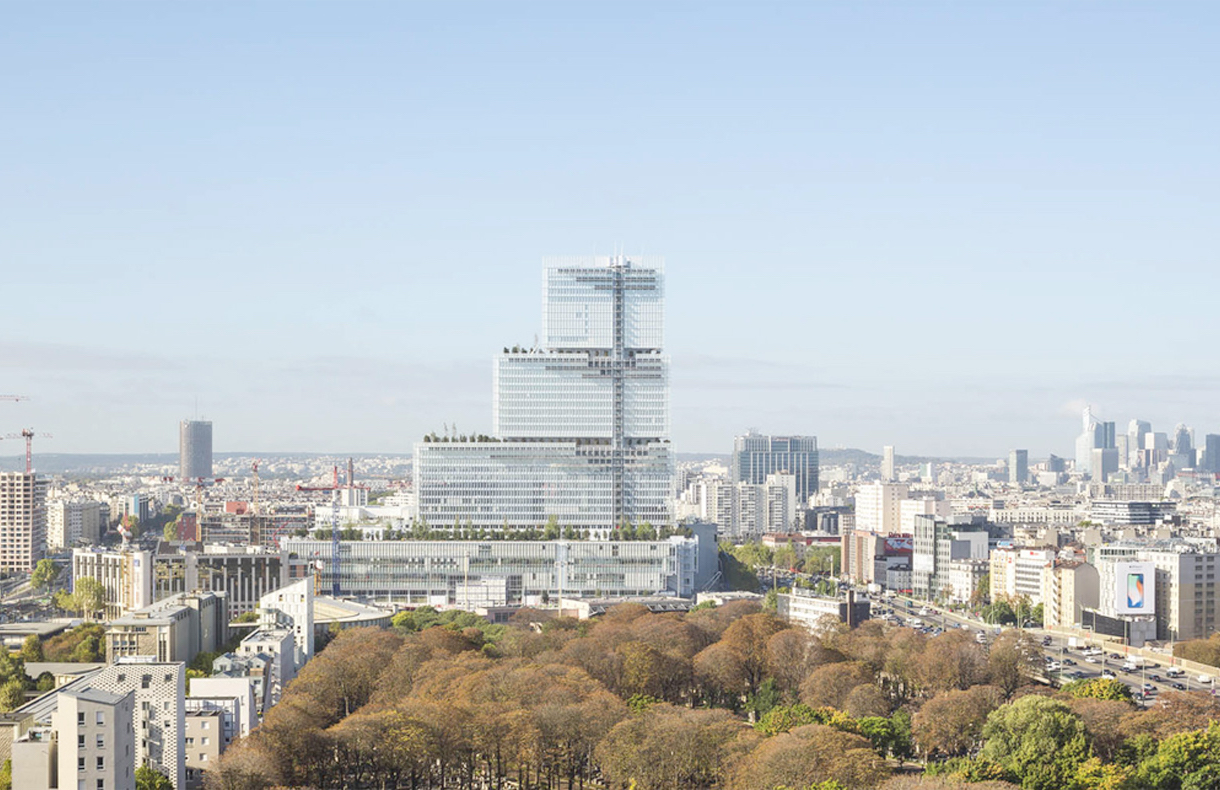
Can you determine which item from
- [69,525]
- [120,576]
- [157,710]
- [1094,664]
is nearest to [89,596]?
[120,576]

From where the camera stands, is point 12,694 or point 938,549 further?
point 938,549

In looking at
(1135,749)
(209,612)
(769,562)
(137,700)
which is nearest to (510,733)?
(137,700)

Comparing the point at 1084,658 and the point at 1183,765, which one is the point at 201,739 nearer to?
the point at 1183,765

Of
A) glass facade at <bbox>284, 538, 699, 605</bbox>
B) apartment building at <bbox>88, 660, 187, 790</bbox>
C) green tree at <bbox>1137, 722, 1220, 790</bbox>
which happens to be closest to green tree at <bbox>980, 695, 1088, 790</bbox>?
green tree at <bbox>1137, 722, 1220, 790</bbox>

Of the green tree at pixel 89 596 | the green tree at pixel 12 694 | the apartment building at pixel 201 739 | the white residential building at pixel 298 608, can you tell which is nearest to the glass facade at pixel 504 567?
the green tree at pixel 89 596

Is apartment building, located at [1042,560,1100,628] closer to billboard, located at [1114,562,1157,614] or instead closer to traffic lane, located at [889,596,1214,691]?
traffic lane, located at [889,596,1214,691]

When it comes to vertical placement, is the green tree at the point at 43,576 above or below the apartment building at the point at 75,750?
below

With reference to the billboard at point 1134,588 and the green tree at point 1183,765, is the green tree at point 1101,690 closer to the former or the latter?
the green tree at point 1183,765
